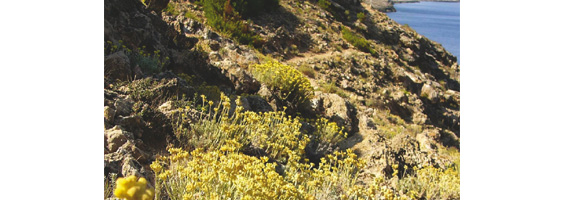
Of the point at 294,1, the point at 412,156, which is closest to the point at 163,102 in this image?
the point at 412,156

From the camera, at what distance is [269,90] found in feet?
18.5

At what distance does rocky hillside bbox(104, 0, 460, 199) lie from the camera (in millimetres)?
3172

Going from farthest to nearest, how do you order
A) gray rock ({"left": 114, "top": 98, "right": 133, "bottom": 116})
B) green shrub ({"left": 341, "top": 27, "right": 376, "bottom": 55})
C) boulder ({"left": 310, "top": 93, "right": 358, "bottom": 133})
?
green shrub ({"left": 341, "top": 27, "right": 376, "bottom": 55})
boulder ({"left": 310, "top": 93, "right": 358, "bottom": 133})
gray rock ({"left": 114, "top": 98, "right": 133, "bottom": 116})

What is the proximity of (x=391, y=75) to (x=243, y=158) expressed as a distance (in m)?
9.82

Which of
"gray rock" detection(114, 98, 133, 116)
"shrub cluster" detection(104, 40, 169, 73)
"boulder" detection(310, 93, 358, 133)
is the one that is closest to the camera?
"gray rock" detection(114, 98, 133, 116)

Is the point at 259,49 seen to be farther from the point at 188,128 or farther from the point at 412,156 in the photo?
the point at 188,128

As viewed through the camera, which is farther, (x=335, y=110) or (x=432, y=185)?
(x=335, y=110)

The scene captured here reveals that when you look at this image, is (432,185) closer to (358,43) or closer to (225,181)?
(225,181)

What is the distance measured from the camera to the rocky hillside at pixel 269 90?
3.17 m

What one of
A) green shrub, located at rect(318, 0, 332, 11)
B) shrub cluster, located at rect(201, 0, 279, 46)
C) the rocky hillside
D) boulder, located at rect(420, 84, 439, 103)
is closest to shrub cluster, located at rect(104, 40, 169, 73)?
the rocky hillside

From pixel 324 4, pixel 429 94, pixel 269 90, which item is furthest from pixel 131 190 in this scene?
A: pixel 324 4

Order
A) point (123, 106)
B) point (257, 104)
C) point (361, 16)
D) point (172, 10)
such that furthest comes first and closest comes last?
point (361, 16) → point (172, 10) → point (257, 104) → point (123, 106)

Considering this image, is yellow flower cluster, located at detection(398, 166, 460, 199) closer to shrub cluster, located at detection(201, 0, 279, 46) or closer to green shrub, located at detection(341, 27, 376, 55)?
shrub cluster, located at detection(201, 0, 279, 46)

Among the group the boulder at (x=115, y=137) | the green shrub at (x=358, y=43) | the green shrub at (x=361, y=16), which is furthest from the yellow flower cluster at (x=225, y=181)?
the green shrub at (x=361, y=16)
